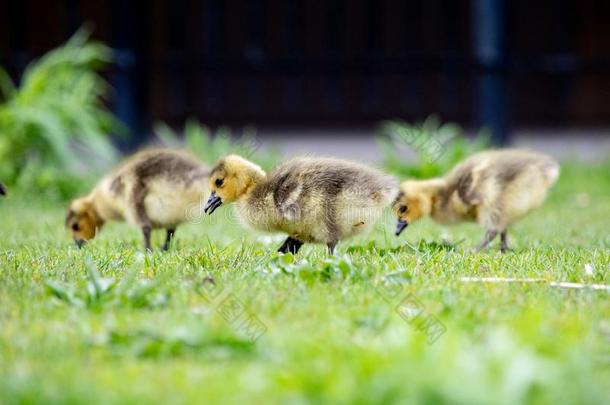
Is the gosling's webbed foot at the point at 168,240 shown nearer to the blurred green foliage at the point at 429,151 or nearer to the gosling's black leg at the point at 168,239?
the gosling's black leg at the point at 168,239

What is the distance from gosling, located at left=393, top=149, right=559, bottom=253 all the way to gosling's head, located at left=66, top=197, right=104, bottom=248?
205 cm

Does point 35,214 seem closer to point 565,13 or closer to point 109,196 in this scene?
point 109,196

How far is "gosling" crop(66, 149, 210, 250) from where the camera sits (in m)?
6.46

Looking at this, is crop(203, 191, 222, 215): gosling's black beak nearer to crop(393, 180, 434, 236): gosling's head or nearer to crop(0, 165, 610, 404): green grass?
crop(0, 165, 610, 404): green grass

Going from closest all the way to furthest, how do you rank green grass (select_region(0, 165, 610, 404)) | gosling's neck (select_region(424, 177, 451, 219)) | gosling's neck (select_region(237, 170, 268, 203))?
green grass (select_region(0, 165, 610, 404))
gosling's neck (select_region(237, 170, 268, 203))
gosling's neck (select_region(424, 177, 451, 219))

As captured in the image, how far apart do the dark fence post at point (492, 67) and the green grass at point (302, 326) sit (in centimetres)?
587

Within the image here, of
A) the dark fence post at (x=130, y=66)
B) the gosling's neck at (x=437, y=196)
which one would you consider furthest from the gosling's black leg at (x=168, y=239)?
the dark fence post at (x=130, y=66)

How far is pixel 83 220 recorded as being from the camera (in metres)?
7.02

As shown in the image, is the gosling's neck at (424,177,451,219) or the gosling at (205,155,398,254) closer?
the gosling at (205,155,398,254)

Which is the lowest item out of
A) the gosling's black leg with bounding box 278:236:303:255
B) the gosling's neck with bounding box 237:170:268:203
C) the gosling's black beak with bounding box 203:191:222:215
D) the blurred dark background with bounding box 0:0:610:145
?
the blurred dark background with bounding box 0:0:610:145

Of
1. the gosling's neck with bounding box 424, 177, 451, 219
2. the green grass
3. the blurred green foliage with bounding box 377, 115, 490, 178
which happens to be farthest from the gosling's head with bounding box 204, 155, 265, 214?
the blurred green foliage with bounding box 377, 115, 490, 178

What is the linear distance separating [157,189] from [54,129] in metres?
3.72

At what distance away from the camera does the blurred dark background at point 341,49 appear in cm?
1452

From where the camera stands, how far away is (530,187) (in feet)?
21.6
